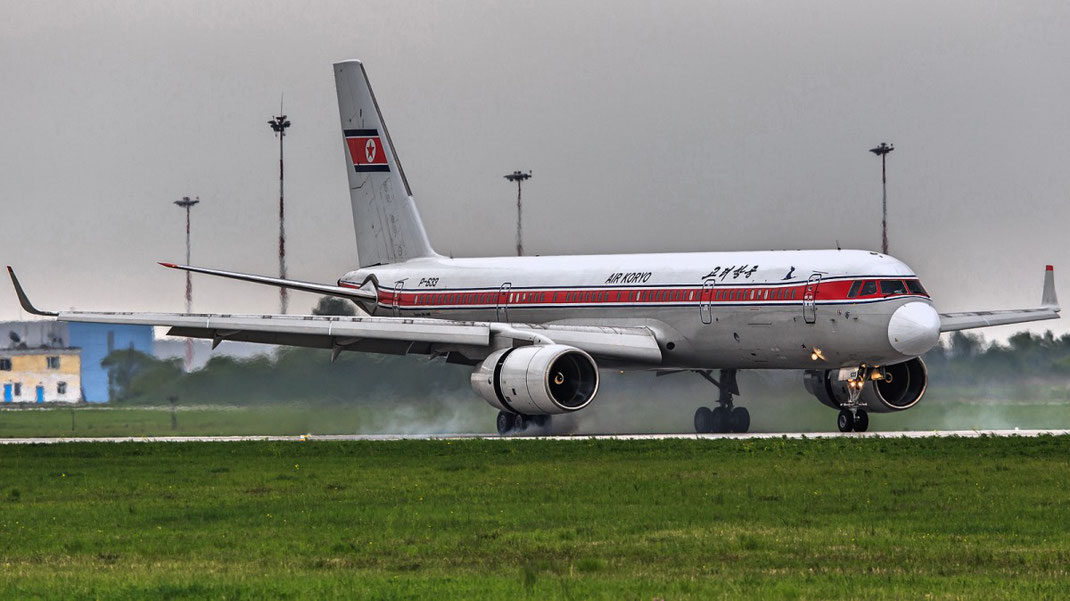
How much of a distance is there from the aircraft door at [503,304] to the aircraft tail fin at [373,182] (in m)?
5.41

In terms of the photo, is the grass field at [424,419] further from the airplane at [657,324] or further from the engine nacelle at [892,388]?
the engine nacelle at [892,388]

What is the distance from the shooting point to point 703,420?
1795 inches

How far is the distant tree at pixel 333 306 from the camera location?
52250 millimetres

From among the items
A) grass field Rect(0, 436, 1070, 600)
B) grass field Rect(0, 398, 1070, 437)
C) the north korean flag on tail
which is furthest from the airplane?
grass field Rect(0, 436, 1070, 600)

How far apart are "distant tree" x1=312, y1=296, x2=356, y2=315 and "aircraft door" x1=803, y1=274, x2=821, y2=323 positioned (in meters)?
16.8

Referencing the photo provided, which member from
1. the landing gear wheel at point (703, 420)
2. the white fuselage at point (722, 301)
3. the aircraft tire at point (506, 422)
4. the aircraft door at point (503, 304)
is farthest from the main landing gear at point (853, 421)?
the aircraft door at point (503, 304)

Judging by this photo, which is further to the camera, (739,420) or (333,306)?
(333,306)

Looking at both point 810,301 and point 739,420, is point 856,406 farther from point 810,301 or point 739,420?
point 739,420

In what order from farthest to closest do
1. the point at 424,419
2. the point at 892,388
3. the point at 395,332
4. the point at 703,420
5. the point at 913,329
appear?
1. the point at 424,419
2. the point at 703,420
3. the point at 892,388
4. the point at 395,332
5. the point at 913,329

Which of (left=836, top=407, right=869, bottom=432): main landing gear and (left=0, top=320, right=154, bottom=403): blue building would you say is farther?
(left=0, top=320, right=154, bottom=403): blue building

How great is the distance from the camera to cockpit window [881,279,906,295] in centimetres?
3931

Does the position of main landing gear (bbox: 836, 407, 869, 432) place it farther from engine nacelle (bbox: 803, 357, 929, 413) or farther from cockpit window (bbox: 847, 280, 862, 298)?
cockpit window (bbox: 847, 280, 862, 298)

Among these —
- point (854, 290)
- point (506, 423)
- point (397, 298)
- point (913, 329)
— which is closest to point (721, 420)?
point (506, 423)

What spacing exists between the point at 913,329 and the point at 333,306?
65.1 ft
